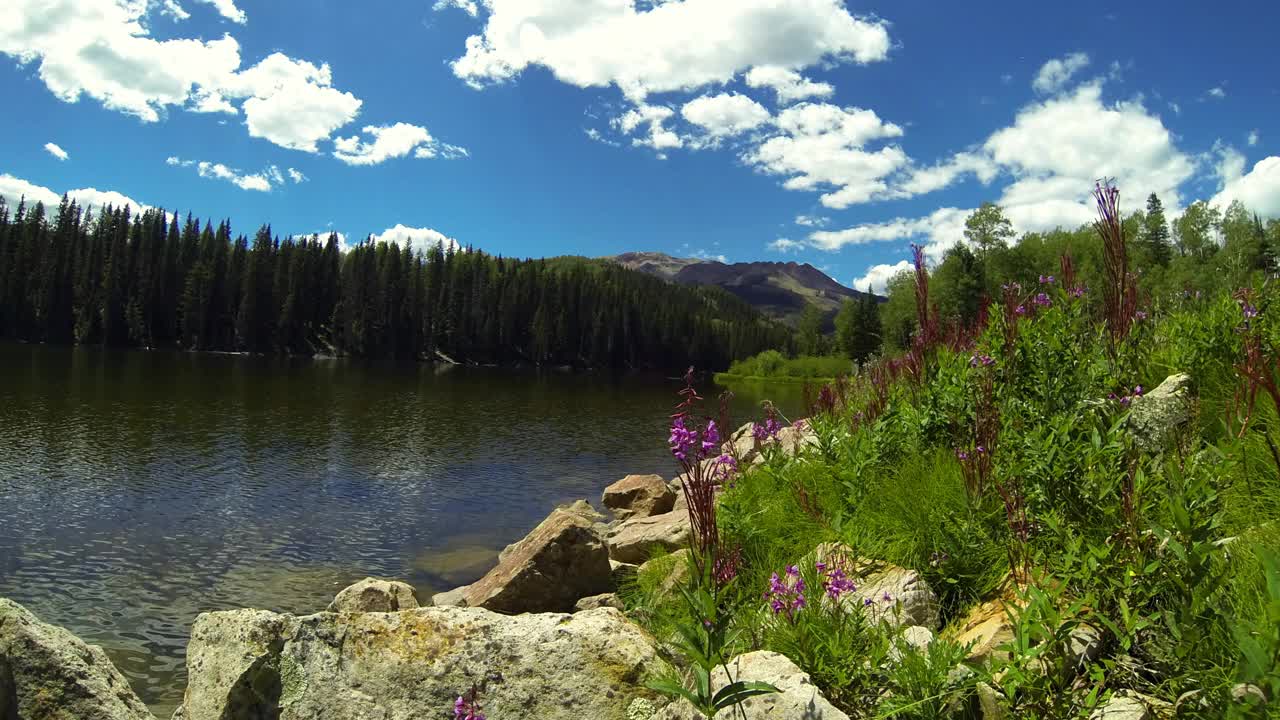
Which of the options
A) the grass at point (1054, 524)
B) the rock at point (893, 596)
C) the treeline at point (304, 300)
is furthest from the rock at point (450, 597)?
the treeline at point (304, 300)

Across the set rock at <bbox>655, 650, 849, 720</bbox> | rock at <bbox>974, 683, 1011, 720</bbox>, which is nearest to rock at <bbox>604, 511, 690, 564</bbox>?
rock at <bbox>655, 650, 849, 720</bbox>

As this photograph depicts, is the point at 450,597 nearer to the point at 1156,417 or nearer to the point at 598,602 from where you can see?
the point at 598,602

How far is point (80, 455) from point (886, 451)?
29.5m

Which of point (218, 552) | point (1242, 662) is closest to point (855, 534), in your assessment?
point (1242, 662)

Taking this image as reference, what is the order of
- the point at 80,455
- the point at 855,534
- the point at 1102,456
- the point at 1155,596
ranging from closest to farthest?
1. the point at 1155,596
2. the point at 1102,456
3. the point at 855,534
4. the point at 80,455

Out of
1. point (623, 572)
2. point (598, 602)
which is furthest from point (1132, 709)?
point (623, 572)

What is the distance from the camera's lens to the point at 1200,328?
6441 millimetres

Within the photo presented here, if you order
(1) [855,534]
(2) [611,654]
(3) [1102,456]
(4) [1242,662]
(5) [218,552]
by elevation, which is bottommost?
(5) [218,552]

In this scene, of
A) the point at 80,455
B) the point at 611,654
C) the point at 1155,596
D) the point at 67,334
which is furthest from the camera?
the point at 67,334

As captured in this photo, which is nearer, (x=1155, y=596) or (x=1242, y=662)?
(x=1242, y=662)

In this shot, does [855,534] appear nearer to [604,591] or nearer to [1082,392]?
[1082,392]

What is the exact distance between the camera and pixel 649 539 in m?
12.3

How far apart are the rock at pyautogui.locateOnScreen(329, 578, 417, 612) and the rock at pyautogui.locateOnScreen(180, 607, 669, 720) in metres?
3.50

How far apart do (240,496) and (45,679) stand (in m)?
17.7
